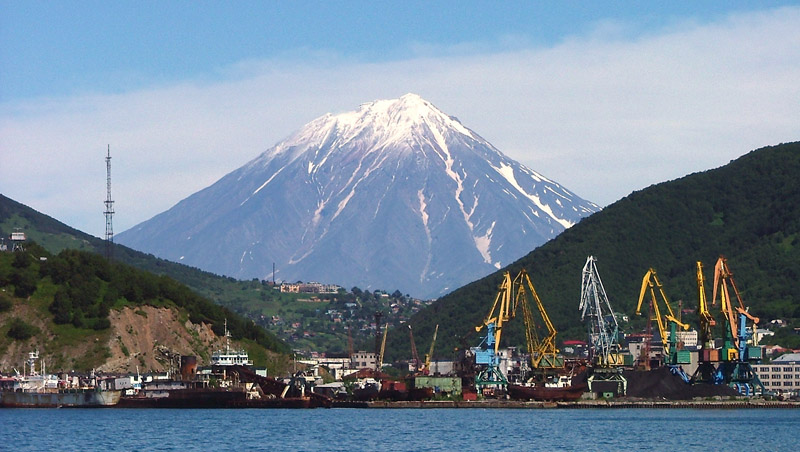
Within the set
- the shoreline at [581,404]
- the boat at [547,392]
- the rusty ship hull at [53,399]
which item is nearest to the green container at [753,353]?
the shoreline at [581,404]

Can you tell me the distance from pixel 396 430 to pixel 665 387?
68.1m

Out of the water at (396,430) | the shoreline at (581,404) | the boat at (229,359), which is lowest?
the water at (396,430)

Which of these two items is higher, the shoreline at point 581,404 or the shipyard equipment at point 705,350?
the shipyard equipment at point 705,350

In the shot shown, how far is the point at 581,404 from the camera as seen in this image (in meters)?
173

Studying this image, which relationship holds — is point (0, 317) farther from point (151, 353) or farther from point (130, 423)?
point (130, 423)

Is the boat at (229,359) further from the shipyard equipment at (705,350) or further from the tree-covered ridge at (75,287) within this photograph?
the shipyard equipment at (705,350)

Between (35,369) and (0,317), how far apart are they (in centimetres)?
1126

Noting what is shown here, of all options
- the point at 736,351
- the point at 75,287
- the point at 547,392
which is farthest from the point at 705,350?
the point at 75,287

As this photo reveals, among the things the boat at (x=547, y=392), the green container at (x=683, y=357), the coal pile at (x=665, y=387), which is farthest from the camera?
the green container at (x=683, y=357)

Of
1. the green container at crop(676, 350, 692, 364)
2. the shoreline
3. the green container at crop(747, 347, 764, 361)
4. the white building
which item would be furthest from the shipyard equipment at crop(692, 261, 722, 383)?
the white building

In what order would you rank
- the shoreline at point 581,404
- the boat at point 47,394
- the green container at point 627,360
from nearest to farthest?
the boat at point 47,394 → the shoreline at point 581,404 → the green container at point 627,360

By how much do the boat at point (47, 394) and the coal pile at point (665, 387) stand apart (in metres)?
63.3

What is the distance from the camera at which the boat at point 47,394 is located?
6378 inches

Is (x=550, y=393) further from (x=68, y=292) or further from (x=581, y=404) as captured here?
(x=68, y=292)
